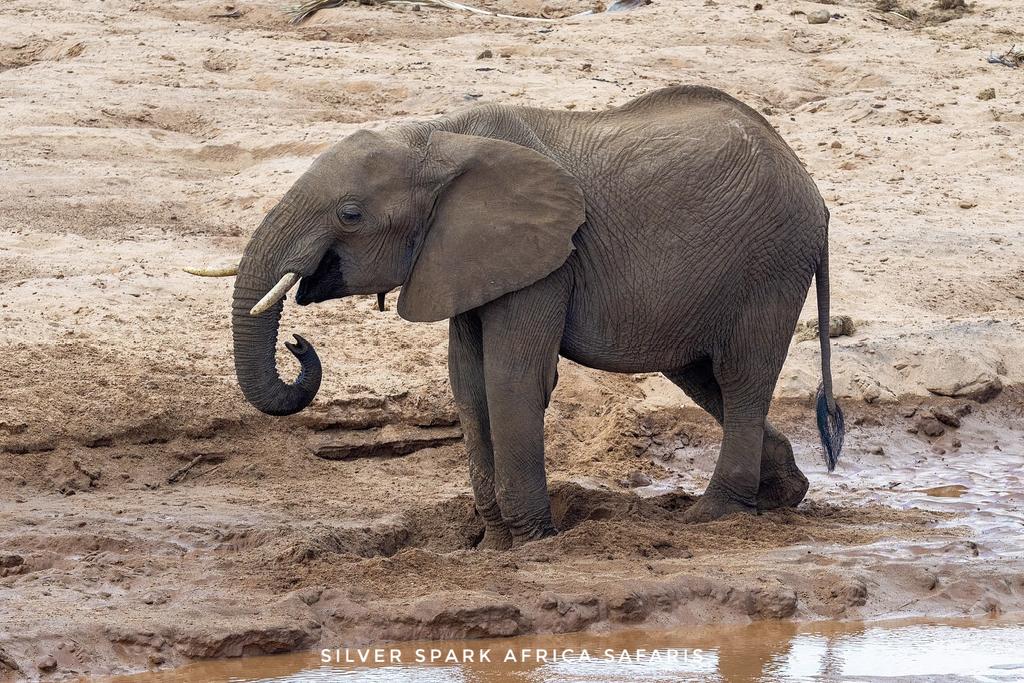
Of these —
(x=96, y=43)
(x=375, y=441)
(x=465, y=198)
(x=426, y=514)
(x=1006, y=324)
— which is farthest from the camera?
(x=96, y=43)

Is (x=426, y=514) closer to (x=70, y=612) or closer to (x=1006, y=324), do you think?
(x=70, y=612)

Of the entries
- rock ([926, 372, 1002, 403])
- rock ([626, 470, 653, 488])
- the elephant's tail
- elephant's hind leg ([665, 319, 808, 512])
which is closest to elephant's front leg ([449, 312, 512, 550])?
elephant's hind leg ([665, 319, 808, 512])

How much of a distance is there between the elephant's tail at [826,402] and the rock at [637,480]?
97cm

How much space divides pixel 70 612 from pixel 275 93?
8585 mm

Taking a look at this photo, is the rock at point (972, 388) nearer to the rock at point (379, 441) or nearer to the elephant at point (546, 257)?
the elephant at point (546, 257)

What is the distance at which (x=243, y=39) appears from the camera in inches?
589

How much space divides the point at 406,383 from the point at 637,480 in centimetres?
135

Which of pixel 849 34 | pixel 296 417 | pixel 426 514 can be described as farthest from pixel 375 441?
pixel 849 34

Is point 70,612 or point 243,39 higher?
point 243,39

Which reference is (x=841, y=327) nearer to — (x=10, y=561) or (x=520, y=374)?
(x=520, y=374)

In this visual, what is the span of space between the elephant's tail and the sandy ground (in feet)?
0.97

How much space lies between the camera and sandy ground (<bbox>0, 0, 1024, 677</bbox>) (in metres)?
5.79

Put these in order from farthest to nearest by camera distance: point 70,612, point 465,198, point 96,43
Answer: point 96,43
point 465,198
point 70,612

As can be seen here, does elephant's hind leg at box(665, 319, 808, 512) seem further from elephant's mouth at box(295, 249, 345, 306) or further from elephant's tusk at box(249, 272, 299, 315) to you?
elephant's tusk at box(249, 272, 299, 315)
